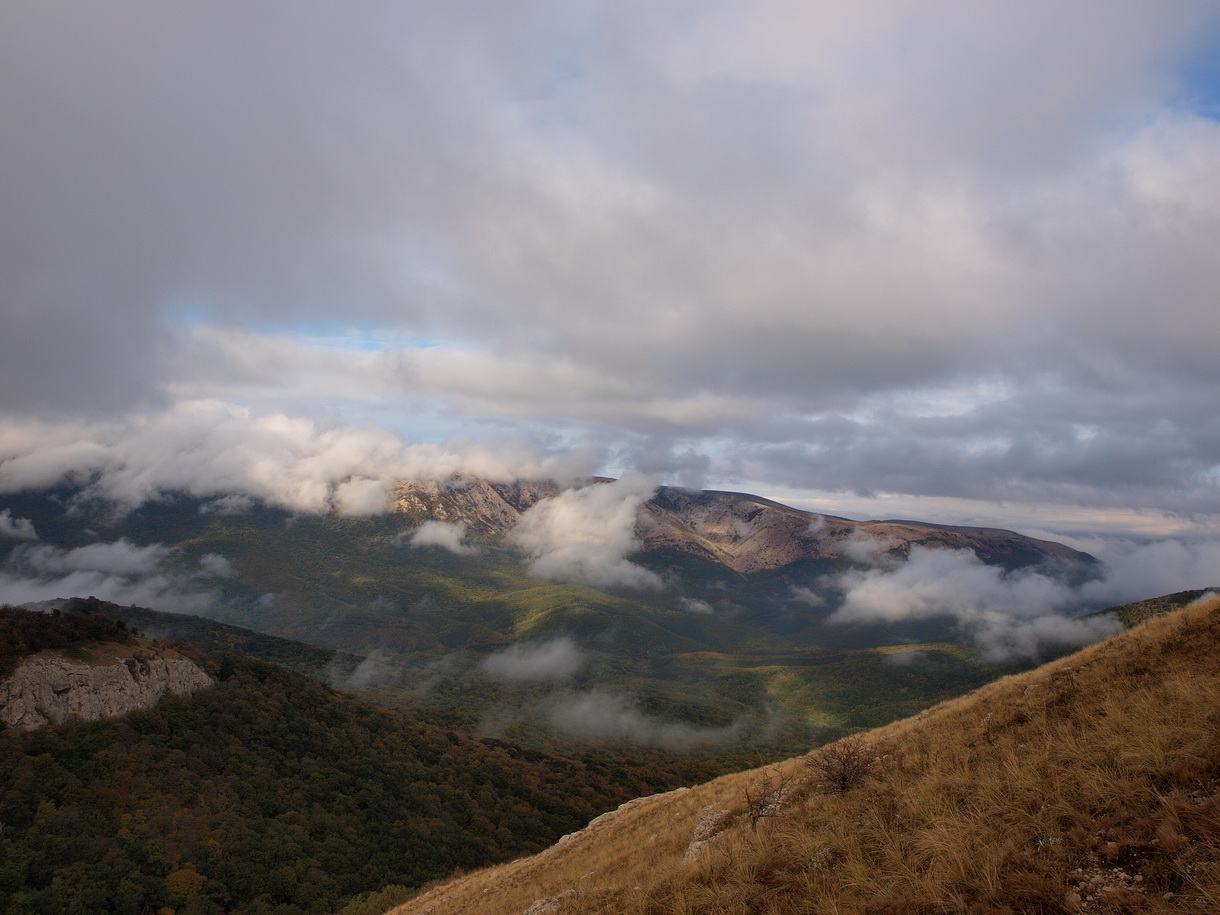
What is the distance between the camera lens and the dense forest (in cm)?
6319

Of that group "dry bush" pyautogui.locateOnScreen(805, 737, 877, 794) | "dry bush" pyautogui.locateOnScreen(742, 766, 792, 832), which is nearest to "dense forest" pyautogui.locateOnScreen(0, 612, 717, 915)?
"dry bush" pyautogui.locateOnScreen(742, 766, 792, 832)

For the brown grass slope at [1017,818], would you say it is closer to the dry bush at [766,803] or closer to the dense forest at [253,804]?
the dry bush at [766,803]

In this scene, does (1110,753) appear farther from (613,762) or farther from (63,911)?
(613,762)

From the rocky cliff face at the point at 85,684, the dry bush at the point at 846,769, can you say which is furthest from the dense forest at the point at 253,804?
the dry bush at the point at 846,769

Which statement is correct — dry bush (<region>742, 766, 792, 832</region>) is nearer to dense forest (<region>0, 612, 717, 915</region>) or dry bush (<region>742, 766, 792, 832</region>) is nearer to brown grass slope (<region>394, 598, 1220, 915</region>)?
brown grass slope (<region>394, 598, 1220, 915</region>)

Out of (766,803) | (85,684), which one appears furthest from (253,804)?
(766,803)

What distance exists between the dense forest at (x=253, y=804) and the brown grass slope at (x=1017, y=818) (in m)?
83.3

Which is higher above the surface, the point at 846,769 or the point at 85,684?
the point at 846,769

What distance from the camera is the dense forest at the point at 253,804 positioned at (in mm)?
63188

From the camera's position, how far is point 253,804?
279 ft

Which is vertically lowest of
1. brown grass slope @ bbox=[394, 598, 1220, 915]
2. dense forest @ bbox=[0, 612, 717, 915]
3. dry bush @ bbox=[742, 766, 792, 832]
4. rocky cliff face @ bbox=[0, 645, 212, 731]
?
dense forest @ bbox=[0, 612, 717, 915]

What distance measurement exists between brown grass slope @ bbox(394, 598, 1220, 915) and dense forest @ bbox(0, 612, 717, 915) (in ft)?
273

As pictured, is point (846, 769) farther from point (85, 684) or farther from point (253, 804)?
point (85, 684)

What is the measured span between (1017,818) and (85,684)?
11727cm
